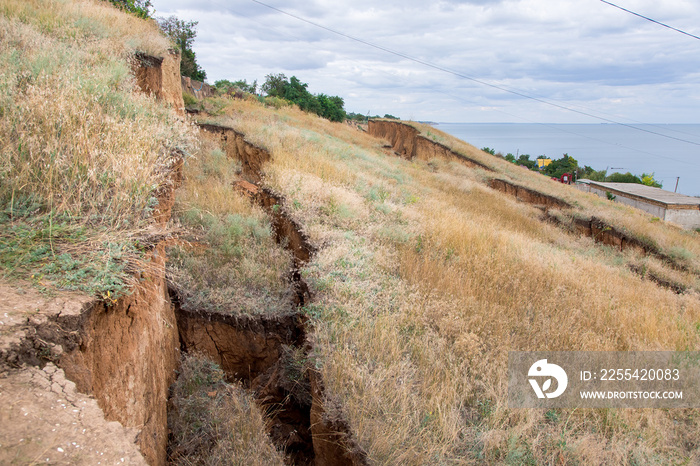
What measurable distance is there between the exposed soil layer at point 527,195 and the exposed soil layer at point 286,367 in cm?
1379

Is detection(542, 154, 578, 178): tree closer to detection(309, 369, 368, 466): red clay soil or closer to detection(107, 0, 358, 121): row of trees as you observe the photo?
detection(107, 0, 358, 121): row of trees

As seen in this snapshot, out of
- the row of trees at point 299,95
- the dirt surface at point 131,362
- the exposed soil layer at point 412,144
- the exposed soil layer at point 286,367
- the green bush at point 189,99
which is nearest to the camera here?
the dirt surface at point 131,362

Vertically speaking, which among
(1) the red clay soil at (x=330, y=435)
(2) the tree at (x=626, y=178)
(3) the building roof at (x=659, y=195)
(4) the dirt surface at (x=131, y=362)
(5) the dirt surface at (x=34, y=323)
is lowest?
(1) the red clay soil at (x=330, y=435)

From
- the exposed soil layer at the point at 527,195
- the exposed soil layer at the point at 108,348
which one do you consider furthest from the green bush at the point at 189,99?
the exposed soil layer at the point at 527,195

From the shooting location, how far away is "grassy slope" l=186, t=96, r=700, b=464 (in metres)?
2.84

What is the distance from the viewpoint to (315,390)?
3.51m

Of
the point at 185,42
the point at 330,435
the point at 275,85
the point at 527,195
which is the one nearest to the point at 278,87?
the point at 275,85

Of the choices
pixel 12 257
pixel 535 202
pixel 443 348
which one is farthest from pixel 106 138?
pixel 535 202

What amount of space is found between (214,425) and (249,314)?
1.44 metres

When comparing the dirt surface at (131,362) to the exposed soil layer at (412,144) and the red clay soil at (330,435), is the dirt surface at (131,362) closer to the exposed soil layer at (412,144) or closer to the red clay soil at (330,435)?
the red clay soil at (330,435)

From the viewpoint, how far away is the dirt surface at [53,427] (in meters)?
1.56

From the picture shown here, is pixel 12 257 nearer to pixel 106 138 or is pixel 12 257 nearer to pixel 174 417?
pixel 106 138

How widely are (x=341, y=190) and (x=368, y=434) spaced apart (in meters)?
5.32

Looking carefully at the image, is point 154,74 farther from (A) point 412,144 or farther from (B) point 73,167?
(A) point 412,144
